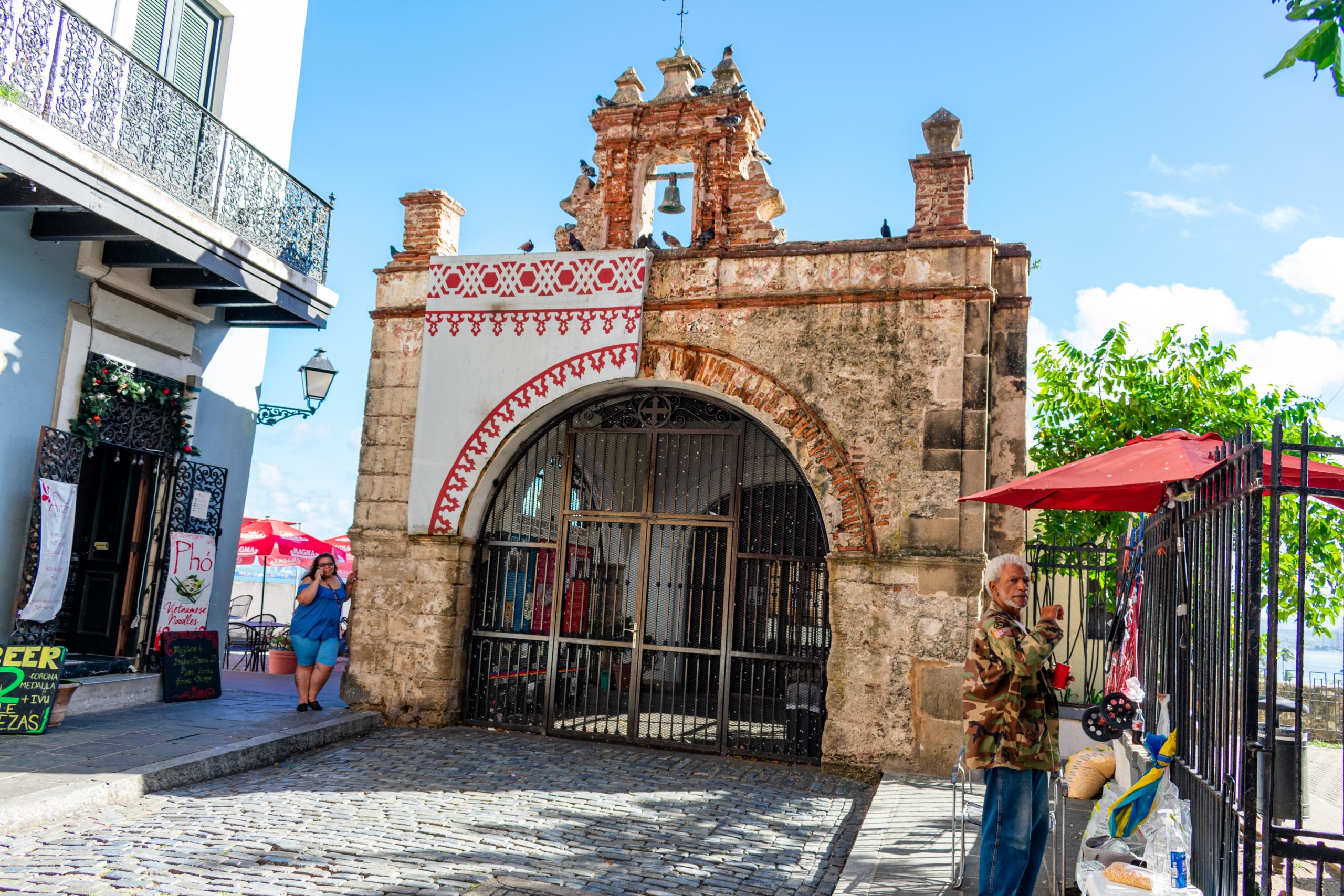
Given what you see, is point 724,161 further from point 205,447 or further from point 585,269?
point 205,447

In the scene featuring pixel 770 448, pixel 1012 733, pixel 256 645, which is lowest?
pixel 256 645

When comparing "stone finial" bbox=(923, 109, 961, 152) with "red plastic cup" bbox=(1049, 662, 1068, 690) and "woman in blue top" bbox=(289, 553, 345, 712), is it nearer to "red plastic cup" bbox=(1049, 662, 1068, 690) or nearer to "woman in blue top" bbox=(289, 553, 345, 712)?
"red plastic cup" bbox=(1049, 662, 1068, 690)

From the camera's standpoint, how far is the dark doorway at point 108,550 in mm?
9422

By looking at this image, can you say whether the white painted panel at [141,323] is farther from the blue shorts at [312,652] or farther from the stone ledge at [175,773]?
the stone ledge at [175,773]

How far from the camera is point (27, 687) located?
7.20m

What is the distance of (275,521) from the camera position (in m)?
15.4

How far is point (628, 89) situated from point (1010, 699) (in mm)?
7615

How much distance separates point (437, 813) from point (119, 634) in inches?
204

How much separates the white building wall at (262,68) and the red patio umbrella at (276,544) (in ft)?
19.8

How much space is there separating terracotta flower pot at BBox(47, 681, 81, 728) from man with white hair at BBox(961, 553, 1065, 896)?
693 centimetres

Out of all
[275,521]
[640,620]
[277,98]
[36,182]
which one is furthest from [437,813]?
[275,521]

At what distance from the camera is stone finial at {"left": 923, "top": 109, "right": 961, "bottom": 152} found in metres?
8.17

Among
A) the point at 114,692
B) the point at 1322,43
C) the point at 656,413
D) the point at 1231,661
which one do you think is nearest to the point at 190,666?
the point at 114,692

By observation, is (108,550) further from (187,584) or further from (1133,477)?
(1133,477)
